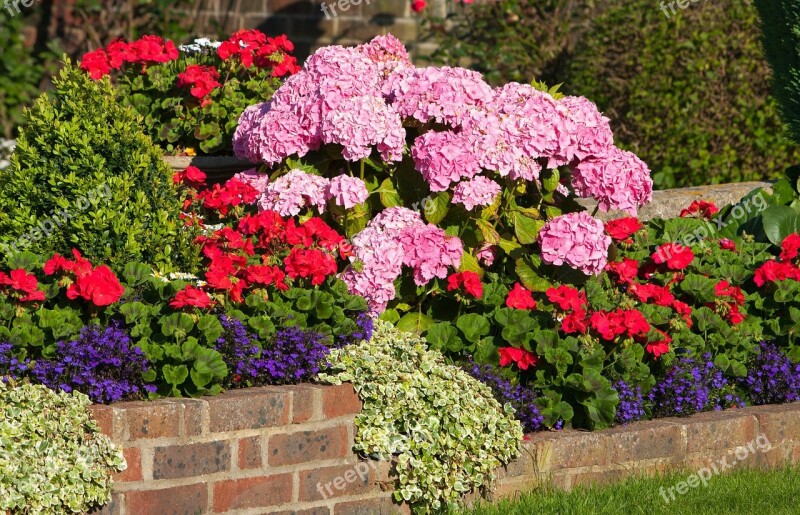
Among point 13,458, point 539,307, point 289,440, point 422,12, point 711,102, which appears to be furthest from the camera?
point 422,12

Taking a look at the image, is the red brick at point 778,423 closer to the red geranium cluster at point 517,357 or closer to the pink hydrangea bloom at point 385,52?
the red geranium cluster at point 517,357

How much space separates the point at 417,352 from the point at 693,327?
1.44 m

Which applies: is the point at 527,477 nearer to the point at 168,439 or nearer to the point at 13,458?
the point at 168,439

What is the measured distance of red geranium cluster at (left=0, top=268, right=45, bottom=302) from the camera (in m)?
4.06

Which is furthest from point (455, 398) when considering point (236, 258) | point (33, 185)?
point (33, 185)

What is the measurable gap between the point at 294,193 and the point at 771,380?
7.41 ft

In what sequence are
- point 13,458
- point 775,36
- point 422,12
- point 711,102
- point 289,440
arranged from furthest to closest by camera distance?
point 422,12 < point 711,102 < point 775,36 < point 289,440 < point 13,458

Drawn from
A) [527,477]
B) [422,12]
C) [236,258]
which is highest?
[422,12]

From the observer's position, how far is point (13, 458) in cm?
365

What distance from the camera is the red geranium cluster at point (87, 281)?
4.06m

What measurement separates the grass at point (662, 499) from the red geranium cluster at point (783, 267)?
3.35 ft

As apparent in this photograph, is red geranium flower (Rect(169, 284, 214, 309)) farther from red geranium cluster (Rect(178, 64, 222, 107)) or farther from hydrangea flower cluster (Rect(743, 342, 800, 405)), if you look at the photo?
hydrangea flower cluster (Rect(743, 342, 800, 405))

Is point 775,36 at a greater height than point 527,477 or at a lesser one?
greater

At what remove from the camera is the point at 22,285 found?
4.06 meters
